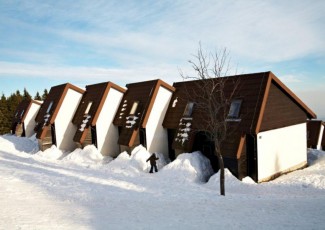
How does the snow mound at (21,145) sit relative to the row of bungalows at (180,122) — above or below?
below

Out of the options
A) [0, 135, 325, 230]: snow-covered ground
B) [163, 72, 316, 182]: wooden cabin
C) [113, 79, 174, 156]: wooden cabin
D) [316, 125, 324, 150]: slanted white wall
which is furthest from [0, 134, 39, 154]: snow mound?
[316, 125, 324, 150]: slanted white wall

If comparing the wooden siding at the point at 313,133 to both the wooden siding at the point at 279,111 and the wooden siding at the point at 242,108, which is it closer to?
the wooden siding at the point at 279,111

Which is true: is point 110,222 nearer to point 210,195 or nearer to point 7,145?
point 210,195

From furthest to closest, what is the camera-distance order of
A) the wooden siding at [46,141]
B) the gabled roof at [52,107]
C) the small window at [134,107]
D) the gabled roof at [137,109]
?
the wooden siding at [46,141] → the gabled roof at [52,107] → the small window at [134,107] → the gabled roof at [137,109]

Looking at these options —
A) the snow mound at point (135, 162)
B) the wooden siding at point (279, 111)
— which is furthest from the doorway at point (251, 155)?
the snow mound at point (135, 162)

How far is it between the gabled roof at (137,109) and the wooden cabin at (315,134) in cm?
2223

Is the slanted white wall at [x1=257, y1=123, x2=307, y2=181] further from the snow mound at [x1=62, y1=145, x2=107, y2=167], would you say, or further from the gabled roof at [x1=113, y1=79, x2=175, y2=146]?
the snow mound at [x1=62, y1=145, x2=107, y2=167]

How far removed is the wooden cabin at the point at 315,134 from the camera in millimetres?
36219

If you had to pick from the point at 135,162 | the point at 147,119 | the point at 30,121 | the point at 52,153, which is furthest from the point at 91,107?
the point at 30,121

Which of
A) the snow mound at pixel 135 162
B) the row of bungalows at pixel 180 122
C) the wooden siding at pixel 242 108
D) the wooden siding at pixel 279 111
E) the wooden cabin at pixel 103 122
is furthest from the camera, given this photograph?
the wooden cabin at pixel 103 122

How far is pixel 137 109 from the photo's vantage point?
80.3ft

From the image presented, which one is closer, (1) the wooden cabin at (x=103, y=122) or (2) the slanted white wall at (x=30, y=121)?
(1) the wooden cabin at (x=103, y=122)

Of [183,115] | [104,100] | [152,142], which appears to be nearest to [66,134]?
[104,100]

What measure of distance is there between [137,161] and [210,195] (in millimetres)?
8087
